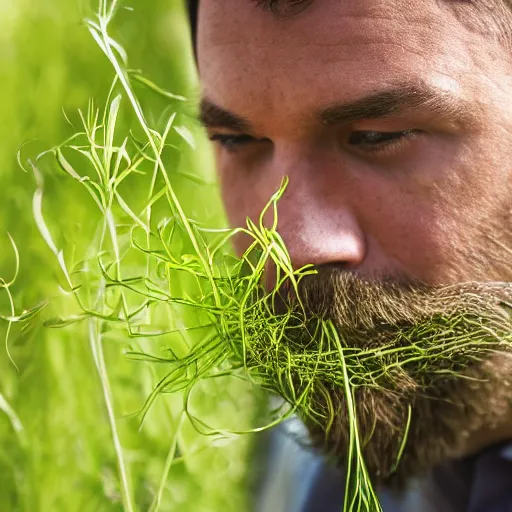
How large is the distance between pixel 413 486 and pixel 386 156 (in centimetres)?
27

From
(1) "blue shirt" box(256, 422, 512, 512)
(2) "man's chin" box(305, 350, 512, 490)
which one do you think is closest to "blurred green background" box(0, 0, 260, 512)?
(1) "blue shirt" box(256, 422, 512, 512)

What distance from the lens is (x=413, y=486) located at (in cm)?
56

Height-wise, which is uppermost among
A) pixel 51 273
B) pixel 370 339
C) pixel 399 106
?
pixel 399 106

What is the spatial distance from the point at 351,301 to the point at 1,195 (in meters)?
0.43

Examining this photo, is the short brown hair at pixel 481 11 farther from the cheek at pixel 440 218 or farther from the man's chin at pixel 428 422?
the man's chin at pixel 428 422

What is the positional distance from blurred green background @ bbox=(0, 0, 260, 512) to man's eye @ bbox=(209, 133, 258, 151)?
214 mm

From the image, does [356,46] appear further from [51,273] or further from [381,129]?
[51,273]

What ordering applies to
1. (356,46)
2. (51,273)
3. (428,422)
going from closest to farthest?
(356,46), (428,422), (51,273)

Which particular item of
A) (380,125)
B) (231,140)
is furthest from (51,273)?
(380,125)

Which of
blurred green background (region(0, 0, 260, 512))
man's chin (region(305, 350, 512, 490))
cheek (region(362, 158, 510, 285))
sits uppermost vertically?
cheek (region(362, 158, 510, 285))

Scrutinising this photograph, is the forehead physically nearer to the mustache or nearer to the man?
the man

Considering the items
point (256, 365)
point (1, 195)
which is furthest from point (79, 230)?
point (256, 365)

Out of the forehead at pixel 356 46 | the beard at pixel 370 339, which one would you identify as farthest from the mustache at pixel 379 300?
the forehead at pixel 356 46

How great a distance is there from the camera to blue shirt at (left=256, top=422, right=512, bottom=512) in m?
0.51
